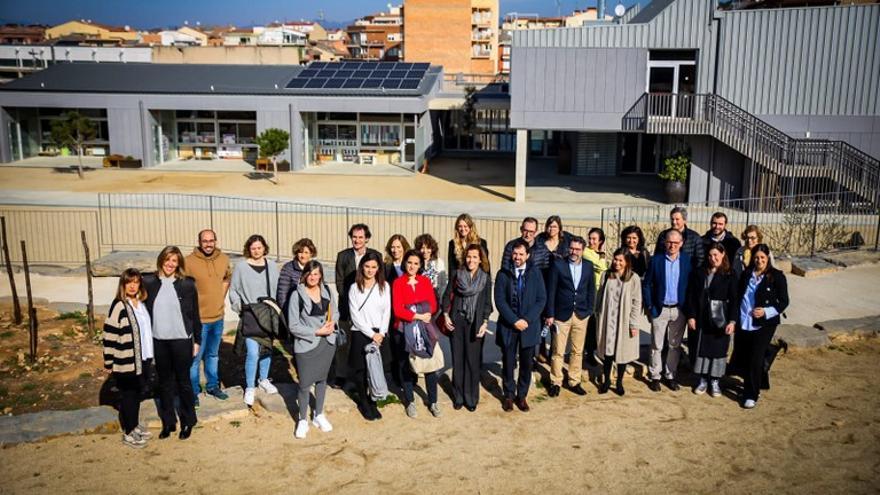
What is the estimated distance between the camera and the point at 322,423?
7.68 metres

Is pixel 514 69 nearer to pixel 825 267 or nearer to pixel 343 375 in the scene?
pixel 825 267

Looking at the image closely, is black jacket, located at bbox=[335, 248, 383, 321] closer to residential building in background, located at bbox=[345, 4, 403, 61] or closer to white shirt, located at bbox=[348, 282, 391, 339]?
white shirt, located at bbox=[348, 282, 391, 339]

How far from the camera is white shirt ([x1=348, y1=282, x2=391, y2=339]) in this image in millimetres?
7770

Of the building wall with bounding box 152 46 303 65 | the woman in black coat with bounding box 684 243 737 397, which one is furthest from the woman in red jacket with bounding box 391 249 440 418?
the building wall with bounding box 152 46 303 65

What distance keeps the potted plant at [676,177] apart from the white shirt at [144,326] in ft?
64.5

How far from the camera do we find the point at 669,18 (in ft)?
76.0

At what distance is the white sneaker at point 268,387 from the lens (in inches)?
330

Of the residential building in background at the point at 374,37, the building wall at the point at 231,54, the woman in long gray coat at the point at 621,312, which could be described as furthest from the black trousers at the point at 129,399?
the residential building in background at the point at 374,37

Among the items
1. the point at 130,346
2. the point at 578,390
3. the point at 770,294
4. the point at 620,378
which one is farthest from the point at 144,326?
the point at 770,294

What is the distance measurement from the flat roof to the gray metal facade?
359 inches

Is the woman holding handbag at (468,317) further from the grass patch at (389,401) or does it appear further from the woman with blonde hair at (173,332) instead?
the woman with blonde hair at (173,332)

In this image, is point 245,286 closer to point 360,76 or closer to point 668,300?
point 668,300

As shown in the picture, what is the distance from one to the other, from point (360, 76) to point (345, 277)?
2627cm

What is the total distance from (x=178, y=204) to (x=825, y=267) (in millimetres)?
17038
